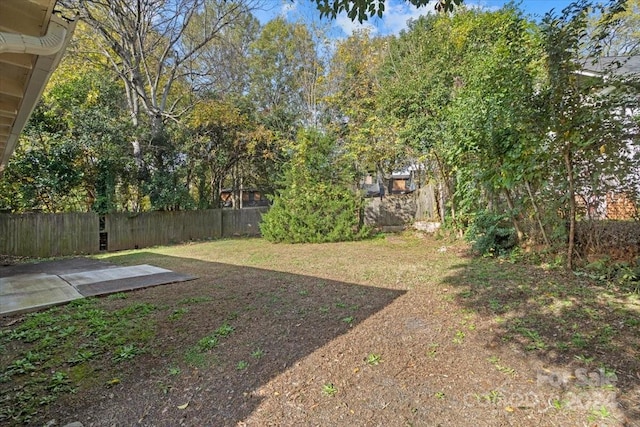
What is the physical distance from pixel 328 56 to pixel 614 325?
14427 millimetres

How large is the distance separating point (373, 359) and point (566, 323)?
6.13ft

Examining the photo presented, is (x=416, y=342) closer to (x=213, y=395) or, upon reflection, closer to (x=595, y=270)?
(x=213, y=395)

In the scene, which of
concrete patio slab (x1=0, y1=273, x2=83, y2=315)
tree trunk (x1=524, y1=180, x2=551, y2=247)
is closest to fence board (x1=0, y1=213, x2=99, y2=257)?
concrete patio slab (x1=0, y1=273, x2=83, y2=315)

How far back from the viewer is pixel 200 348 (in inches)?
111

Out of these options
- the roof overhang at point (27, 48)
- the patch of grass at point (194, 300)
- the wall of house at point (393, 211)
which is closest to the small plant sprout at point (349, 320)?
the patch of grass at point (194, 300)

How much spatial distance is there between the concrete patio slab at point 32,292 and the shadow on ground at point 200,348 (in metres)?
0.47

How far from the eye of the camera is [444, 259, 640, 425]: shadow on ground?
7.04ft

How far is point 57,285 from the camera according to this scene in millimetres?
5055

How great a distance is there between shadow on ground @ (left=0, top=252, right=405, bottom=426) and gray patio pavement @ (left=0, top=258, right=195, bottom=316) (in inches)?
17.1

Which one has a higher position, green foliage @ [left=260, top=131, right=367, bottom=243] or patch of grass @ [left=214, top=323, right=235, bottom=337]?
green foliage @ [left=260, top=131, right=367, bottom=243]

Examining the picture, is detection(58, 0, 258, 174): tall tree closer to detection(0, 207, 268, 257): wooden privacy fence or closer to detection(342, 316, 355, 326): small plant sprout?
detection(0, 207, 268, 257): wooden privacy fence

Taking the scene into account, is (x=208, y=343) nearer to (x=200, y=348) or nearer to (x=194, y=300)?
(x=200, y=348)

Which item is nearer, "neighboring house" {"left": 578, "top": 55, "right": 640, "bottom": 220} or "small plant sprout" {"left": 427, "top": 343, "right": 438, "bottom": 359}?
"small plant sprout" {"left": 427, "top": 343, "right": 438, "bottom": 359}

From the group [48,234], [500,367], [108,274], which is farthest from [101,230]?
[500,367]
